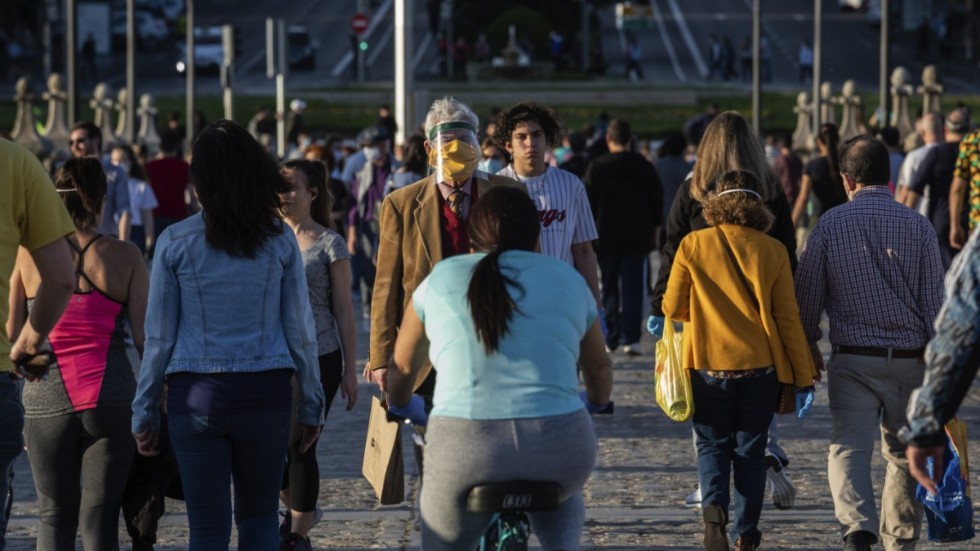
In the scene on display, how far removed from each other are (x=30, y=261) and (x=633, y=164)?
8.00 metres

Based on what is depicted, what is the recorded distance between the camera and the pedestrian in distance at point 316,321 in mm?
7561

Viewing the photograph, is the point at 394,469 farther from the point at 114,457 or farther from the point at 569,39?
the point at 569,39

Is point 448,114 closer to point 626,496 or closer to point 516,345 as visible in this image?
point 516,345

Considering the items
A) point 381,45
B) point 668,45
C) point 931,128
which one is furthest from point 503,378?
point 668,45

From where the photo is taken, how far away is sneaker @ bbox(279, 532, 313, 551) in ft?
24.8

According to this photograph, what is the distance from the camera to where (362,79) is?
61500 mm

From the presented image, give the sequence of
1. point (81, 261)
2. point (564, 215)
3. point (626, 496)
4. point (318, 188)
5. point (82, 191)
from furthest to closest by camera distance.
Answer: point (626, 496) < point (564, 215) < point (318, 188) < point (82, 191) < point (81, 261)

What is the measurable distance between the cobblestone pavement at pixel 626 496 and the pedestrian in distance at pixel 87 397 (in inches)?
56.6

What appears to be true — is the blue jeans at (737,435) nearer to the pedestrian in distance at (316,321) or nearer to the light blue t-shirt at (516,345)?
the pedestrian in distance at (316,321)

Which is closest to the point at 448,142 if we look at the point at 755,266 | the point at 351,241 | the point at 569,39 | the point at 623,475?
the point at 755,266

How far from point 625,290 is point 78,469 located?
842 cm

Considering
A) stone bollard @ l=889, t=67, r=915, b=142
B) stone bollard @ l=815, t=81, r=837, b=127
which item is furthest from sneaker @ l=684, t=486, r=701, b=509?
stone bollard @ l=815, t=81, r=837, b=127

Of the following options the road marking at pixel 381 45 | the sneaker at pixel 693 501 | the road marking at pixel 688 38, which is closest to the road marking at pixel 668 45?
the road marking at pixel 688 38

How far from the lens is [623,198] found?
558 inches
